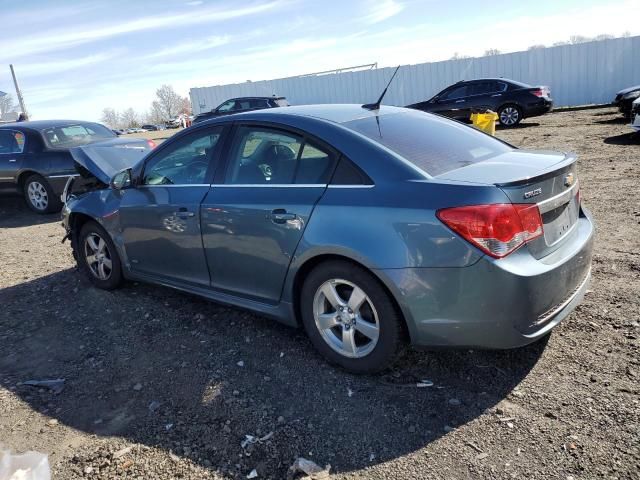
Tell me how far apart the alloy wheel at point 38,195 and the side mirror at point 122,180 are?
538cm

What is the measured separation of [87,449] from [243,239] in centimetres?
155

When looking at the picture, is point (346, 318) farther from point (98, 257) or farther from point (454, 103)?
point (454, 103)

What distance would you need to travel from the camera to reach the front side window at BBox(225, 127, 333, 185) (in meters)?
3.32

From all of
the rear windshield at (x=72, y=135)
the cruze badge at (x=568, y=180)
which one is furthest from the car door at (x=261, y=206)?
the rear windshield at (x=72, y=135)

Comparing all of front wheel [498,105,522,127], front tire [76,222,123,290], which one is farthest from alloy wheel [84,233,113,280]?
front wheel [498,105,522,127]

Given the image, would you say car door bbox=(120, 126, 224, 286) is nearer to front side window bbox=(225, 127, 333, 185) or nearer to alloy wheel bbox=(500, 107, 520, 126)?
front side window bbox=(225, 127, 333, 185)

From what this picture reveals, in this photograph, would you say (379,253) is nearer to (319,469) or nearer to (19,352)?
(319,469)

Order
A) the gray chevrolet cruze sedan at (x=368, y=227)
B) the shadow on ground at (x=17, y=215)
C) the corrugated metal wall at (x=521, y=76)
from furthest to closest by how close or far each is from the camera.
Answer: the corrugated metal wall at (x=521, y=76) < the shadow on ground at (x=17, y=215) < the gray chevrolet cruze sedan at (x=368, y=227)

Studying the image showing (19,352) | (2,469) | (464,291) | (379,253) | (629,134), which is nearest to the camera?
(2,469)

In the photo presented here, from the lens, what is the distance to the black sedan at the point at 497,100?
16.6m

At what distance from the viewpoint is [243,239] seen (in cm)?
359

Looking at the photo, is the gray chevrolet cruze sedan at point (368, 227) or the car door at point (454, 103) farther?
the car door at point (454, 103)

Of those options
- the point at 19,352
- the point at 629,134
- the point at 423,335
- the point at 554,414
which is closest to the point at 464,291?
A: the point at 423,335

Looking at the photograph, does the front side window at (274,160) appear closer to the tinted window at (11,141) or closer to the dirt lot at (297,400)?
the dirt lot at (297,400)
